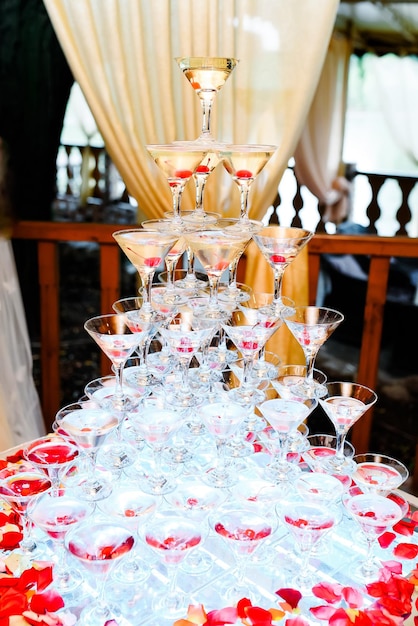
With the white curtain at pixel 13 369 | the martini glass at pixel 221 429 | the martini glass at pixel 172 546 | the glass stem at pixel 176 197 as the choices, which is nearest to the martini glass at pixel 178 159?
the glass stem at pixel 176 197

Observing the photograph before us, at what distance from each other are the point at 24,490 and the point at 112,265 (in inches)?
48.5

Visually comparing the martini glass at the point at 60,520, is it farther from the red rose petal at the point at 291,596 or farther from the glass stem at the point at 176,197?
the glass stem at the point at 176,197

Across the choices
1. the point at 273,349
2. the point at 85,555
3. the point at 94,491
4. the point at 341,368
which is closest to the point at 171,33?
the point at 273,349

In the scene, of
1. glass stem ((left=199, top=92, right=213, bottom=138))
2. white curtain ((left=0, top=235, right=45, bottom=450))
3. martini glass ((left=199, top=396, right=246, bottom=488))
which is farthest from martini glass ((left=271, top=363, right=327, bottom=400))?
white curtain ((left=0, top=235, right=45, bottom=450))

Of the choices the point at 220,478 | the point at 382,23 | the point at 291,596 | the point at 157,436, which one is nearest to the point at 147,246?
the point at 157,436

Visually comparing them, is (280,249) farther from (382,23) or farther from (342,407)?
(382,23)

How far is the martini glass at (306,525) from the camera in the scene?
45.5 inches

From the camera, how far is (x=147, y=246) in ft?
4.35

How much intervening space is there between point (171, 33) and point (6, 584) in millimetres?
1767

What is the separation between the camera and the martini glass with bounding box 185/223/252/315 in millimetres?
1343

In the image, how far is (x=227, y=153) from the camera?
1.45 meters

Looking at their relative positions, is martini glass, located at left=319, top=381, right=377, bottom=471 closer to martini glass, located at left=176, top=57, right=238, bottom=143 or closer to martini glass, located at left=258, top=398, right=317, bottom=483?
martini glass, located at left=258, top=398, right=317, bottom=483

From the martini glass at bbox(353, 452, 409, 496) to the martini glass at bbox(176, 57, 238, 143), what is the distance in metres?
0.80

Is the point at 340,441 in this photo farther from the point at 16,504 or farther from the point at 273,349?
the point at 273,349
